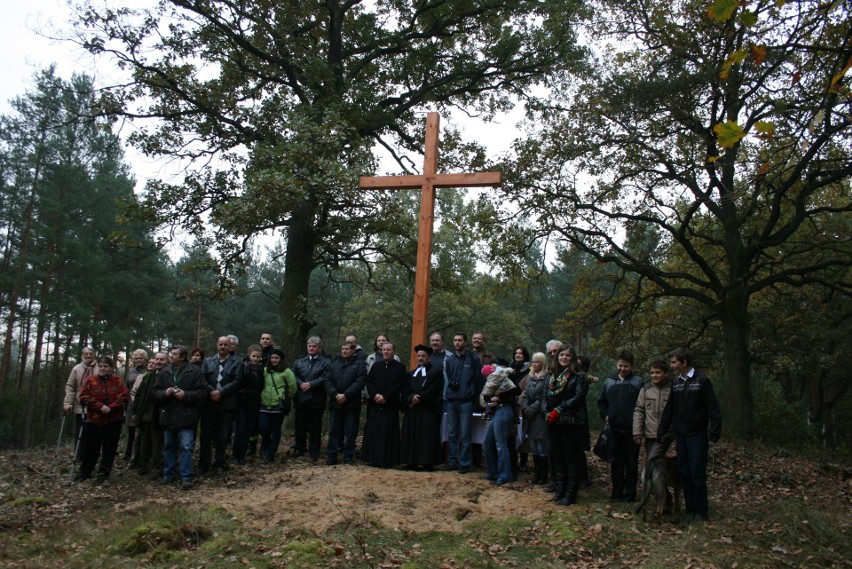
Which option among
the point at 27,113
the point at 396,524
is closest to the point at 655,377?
the point at 396,524

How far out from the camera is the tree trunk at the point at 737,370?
48.0 feet

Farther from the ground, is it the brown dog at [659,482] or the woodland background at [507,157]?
the woodland background at [507,157]

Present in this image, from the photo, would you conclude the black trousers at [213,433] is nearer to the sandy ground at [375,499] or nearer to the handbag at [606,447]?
the sandy ground at [375,499]

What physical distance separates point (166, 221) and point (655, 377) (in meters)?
10.1

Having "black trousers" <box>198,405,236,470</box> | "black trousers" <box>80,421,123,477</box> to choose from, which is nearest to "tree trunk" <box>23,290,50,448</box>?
"black trousers" <box>80,421,123,477</box>

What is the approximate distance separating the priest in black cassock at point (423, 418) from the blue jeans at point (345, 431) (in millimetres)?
874

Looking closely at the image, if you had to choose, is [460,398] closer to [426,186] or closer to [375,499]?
[375,499]

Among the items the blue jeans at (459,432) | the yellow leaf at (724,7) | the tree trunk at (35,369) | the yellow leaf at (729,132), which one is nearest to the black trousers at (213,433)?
the blue jeans at (459,432)

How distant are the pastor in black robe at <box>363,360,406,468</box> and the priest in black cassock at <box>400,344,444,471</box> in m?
0.22

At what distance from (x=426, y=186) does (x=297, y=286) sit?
201 inches

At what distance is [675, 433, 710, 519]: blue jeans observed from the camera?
721 centimetres

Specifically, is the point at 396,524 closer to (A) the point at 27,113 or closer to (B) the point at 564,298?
(A) the point at 27,113

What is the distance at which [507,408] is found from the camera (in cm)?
886

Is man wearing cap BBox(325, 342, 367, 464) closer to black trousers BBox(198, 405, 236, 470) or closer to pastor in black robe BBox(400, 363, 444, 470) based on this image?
pastor in black robe BBox(400, 363, 444, 470)
